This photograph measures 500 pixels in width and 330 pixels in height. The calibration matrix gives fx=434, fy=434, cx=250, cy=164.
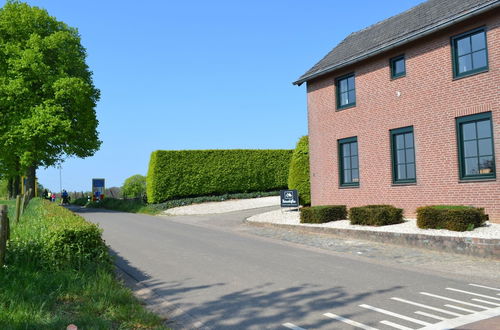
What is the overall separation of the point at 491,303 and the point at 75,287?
589cm

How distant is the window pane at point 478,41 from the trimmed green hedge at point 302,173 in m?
8.73

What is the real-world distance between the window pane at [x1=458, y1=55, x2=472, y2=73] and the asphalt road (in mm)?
7365

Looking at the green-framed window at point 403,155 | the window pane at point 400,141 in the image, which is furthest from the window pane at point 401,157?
the window pane at point 400,141

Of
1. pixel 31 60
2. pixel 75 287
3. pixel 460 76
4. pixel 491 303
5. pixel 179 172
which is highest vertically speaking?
pixel 31 60

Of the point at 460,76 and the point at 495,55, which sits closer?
the point at 495,55

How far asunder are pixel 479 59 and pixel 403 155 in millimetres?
4088

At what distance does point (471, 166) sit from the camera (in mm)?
13438

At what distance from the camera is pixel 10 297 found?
550 centimetres

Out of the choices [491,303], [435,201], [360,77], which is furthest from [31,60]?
[491,303]

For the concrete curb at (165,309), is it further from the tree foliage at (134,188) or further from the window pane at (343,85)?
the tree foliage at (134,188)

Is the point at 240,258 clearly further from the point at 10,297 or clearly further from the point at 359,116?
the point at 359,116

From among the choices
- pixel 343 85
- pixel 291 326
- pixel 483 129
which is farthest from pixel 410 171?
pixel 291 326

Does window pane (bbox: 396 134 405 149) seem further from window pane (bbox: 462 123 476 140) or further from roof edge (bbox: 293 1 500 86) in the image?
roof edge (bbox: 293 1 500 86)

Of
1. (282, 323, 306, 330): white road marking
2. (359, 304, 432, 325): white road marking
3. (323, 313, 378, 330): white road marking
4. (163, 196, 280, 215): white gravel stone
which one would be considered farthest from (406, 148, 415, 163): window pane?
(163, 196, 280, 215): white gravel stone
